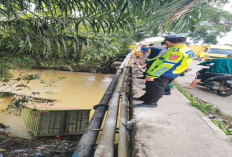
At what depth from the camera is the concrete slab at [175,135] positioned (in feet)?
6.06

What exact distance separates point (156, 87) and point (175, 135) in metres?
0.90

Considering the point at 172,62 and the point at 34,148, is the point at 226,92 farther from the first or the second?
the point at 34,148

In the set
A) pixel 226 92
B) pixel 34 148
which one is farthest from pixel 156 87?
pixel 226 92

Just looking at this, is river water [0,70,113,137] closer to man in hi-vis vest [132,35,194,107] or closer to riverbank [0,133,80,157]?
riverbank [0,133,80,157]

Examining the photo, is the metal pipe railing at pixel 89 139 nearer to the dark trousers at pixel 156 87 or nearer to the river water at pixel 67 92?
the dark trousers at pixel 156 87

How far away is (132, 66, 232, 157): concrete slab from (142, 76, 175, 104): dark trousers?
20cm

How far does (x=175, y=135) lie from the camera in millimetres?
2209

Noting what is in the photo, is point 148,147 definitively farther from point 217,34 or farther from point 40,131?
point 217,34

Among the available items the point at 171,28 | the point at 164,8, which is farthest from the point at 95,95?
the point at 164,8

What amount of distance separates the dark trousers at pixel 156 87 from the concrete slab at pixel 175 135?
0.20 metres

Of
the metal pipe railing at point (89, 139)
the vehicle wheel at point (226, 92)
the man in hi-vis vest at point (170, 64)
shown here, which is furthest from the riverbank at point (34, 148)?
the vehicle wheel at point (226, 92)

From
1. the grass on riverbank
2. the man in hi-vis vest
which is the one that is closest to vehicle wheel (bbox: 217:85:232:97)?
the grass on riverbank

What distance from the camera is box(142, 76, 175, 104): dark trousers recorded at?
288 centimetres

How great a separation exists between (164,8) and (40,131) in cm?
556
